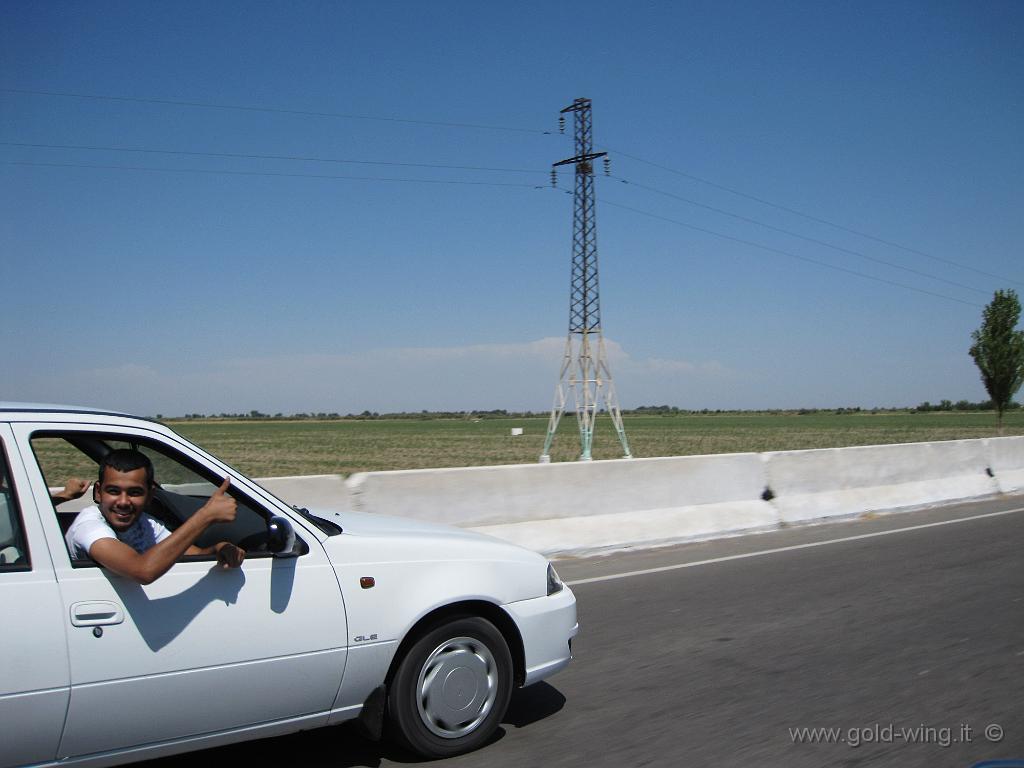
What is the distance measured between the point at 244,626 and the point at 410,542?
2.92 ft

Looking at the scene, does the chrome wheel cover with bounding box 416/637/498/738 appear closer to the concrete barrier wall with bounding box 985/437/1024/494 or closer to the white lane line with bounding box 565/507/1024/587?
the white lane line with bounding box 565/507/1024/587

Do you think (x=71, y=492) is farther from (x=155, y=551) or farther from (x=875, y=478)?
(x=875, y=478)

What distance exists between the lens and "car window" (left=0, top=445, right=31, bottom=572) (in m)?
3.41

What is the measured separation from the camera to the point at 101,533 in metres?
3.61

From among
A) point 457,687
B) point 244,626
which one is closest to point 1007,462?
point 457,687

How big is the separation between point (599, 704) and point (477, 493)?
4702 mm

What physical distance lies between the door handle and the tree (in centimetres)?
5159

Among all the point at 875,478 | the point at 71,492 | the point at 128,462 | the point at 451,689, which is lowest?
the point at 451,689

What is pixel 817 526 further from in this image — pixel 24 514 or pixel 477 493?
pixel 24 514

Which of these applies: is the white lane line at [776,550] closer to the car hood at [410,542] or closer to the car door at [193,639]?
the car hood at [410,542]

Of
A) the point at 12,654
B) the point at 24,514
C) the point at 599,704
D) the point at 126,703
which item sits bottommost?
the point at 599,704

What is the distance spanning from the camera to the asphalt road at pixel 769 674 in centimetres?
443

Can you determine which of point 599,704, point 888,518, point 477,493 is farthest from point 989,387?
point 599,704

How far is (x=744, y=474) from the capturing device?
12.2m
